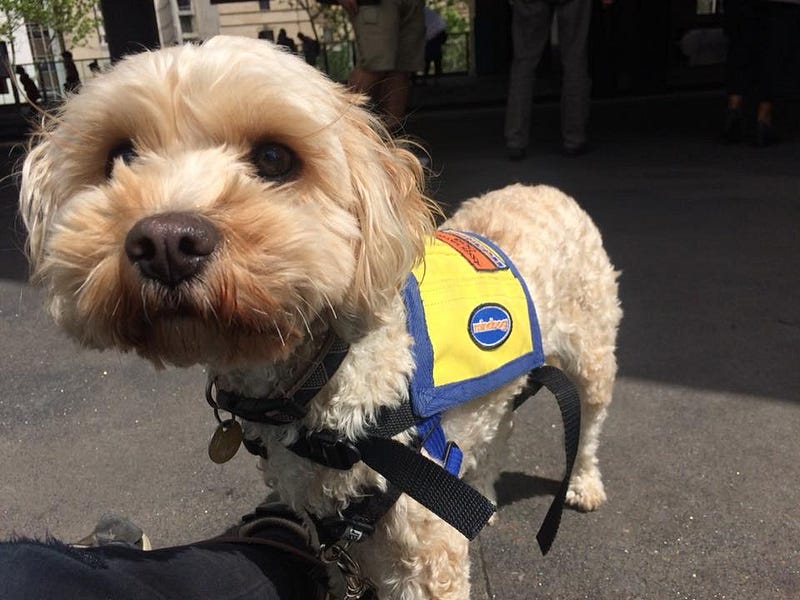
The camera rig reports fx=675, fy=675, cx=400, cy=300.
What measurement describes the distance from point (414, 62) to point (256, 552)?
5232 mm

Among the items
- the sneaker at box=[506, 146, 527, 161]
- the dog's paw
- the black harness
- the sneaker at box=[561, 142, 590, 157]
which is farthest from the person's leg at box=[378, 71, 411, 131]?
the black harness

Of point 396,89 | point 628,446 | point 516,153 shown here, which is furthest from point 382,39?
point 628,446

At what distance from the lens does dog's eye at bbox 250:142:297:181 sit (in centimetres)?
133

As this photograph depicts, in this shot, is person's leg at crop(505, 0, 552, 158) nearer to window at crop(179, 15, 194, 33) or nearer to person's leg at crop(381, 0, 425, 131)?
person's leg at crop(381, 0, 425, 131)

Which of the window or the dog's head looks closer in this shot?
the dog's head

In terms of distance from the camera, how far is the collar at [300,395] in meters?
1.39

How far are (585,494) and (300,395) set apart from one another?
1.41 metres

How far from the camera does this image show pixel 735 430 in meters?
2.69

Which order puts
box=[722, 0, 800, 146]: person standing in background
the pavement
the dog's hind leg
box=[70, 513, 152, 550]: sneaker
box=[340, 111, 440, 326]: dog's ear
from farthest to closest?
box=[722, 0, 800, 146]: person standing in background < the dog's hind leg < the pavement < box=[70, 513, 152, 550]: sneaker < box=[340, 111, 440, 326]: dog's ear

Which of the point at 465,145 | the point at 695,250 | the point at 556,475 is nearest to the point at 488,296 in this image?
the point at 556,475

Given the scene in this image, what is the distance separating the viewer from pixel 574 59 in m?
6.20

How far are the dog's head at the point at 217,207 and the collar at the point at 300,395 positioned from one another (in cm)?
7

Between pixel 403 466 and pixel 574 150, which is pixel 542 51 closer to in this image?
pixel 574 150

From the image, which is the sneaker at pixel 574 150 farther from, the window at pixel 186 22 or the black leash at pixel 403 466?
the window at pixel 186 22
